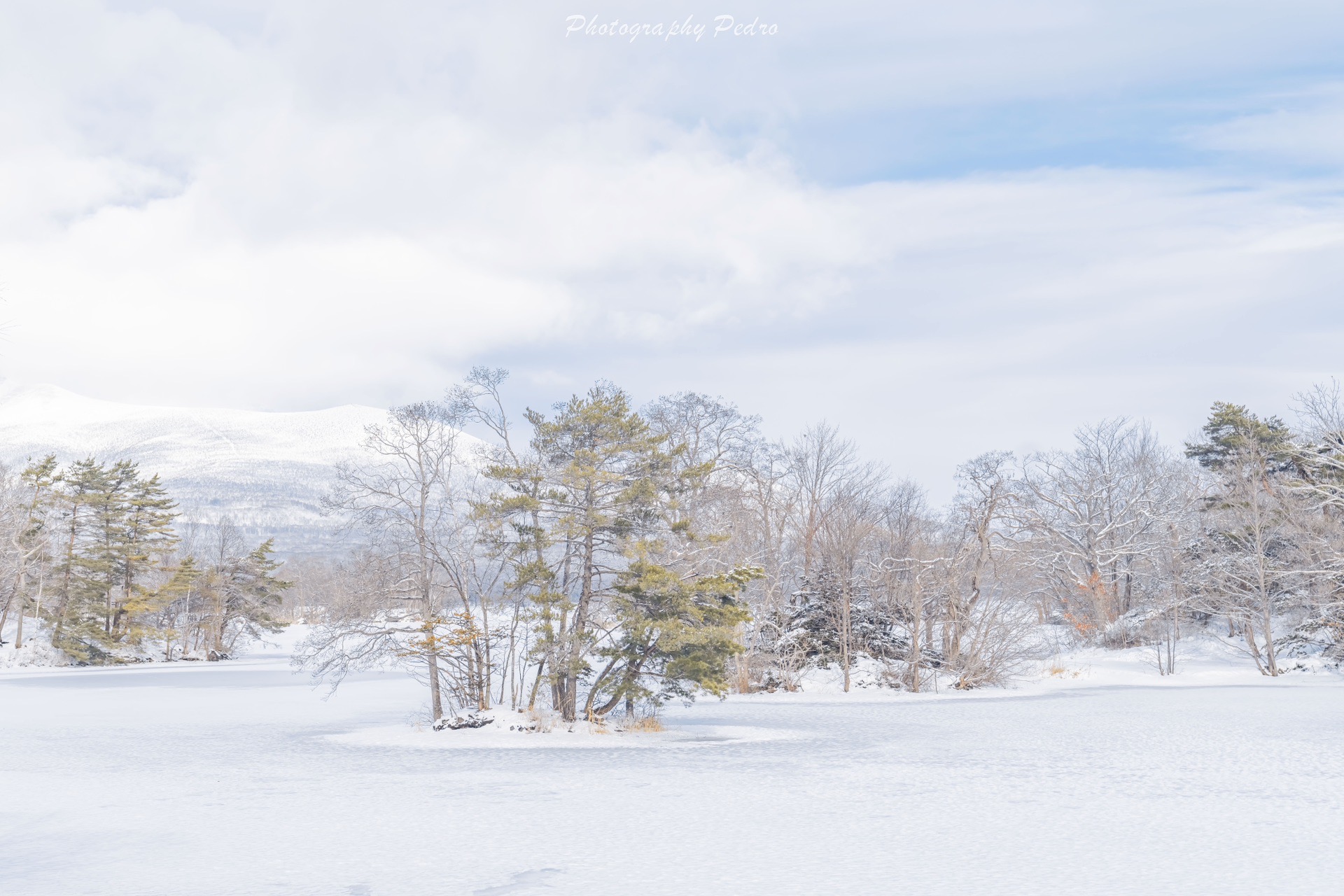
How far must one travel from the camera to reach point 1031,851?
11812 mm

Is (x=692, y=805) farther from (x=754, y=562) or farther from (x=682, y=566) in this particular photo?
(x=754, y=562)

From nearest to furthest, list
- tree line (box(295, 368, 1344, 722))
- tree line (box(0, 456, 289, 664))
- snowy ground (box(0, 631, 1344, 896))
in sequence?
1. snowy ground (box(0, 631, 1344, 896))
2. tree line (box(295, 368, 1344, 722))
3. tree line (box(0, 456, 289, 664))

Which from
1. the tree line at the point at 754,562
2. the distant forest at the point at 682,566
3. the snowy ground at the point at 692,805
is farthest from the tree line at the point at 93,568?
the snowy ground at the point at 692,805

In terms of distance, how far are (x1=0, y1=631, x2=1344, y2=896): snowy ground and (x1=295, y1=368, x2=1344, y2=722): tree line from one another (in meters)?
2.39

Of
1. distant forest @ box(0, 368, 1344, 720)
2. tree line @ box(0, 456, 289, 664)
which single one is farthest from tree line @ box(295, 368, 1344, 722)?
tree line @ box(0, 456, 289, 664)

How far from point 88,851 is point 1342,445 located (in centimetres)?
4721

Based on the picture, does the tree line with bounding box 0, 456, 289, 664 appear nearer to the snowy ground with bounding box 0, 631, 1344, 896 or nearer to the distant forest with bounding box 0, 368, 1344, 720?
the distant forest with bounding box 0, 368, 1344, 720

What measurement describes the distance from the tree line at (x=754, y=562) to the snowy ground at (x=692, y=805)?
2.39 meters

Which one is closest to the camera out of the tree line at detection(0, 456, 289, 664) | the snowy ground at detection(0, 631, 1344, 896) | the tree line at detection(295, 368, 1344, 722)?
the snowy ground at detection(0, 631, 1344, 896)

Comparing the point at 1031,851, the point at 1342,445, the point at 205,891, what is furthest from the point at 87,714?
the point at 1342,445

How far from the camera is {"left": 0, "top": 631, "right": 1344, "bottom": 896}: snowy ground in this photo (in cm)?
1085

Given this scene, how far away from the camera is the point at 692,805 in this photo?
15.2 m

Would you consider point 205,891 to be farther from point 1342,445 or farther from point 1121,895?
point 1342,445

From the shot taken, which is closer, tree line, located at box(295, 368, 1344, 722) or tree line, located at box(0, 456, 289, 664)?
tree line, located at box(295, 368, 1344, 722)
